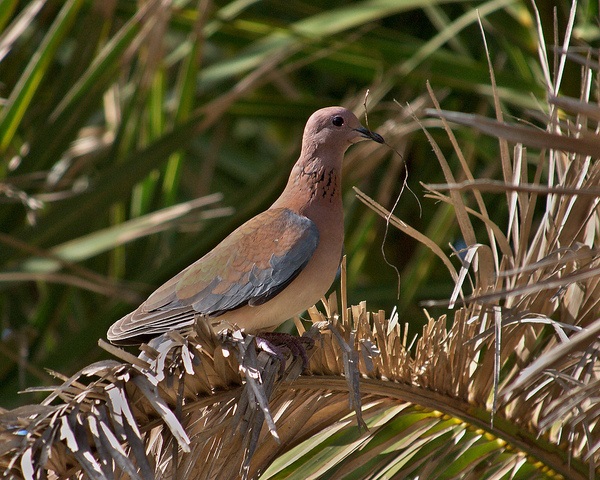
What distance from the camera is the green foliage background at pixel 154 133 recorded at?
13.7 ft

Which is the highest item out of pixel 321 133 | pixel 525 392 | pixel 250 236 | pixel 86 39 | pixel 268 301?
pixel 86 39

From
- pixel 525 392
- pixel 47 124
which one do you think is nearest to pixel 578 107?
pixel 525 392

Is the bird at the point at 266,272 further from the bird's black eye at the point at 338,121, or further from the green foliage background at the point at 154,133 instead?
the green foliage background at the point at 154,133

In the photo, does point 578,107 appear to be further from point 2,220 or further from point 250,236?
point 2,220

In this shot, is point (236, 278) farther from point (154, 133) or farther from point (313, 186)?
point (154, 133)

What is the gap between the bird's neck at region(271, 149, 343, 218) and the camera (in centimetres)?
336

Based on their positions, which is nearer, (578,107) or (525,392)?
(578,107)

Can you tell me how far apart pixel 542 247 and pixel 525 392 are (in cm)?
43

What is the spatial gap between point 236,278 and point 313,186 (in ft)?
1.56

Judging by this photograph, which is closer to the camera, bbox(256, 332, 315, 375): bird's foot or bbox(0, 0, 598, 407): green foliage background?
bbox(256, 332, 315, 375): bird's foot

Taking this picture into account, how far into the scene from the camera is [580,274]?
1.50 m

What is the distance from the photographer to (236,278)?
3.27 metres

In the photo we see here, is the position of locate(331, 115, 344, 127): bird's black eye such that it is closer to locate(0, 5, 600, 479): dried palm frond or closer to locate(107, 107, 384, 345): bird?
locate(107, 107, 384, 345): bird

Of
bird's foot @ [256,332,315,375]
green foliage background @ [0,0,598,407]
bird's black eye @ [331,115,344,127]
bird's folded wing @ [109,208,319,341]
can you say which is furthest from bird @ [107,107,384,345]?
green foliage background @ [0,0,598,407]
